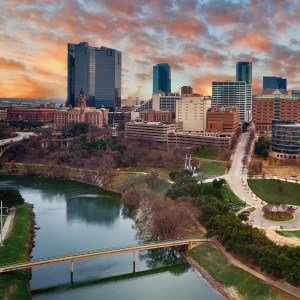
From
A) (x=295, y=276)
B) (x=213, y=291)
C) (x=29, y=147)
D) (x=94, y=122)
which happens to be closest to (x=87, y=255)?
(x=213, y=291)

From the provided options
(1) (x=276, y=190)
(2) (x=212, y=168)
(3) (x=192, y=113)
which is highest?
(3) (x=192, y=113)

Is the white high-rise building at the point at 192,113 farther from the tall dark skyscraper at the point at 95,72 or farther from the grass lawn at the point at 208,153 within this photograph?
the tall dark skyscraper at the point at 95,72

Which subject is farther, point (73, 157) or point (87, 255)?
point (73, 157)

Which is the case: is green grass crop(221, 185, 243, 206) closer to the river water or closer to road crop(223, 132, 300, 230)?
road crop(223, 132, 300, 230)

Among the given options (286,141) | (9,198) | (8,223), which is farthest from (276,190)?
(8,223)

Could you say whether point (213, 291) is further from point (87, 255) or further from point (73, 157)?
point (73, 157)

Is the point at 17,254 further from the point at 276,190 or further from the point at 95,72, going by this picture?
the point at 95,72
